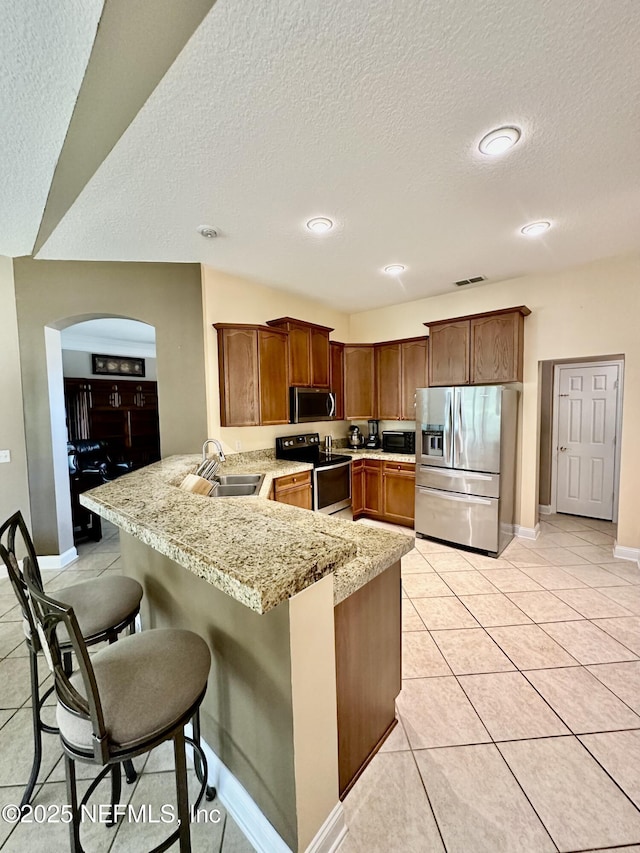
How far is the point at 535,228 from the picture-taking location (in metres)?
2.62

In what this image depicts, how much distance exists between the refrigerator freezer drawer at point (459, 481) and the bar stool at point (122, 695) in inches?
118

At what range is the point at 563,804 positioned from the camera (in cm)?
130

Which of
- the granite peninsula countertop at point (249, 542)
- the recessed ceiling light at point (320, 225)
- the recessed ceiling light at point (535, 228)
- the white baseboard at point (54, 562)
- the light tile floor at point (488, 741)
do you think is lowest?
the light tile floor at point (488, 741)

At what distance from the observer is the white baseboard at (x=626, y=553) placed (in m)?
3.23

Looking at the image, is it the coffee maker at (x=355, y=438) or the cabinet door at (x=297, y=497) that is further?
→ the coffee maker at (x=355, y=438)

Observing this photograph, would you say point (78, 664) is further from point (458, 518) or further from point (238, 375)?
point (458, 518)

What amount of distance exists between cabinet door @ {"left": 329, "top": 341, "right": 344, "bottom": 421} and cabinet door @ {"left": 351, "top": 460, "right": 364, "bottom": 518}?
2.35 ft

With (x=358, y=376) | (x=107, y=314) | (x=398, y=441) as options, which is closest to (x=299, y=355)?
(x=358, y=376)

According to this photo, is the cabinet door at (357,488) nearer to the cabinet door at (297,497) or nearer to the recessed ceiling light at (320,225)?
the cabinet door at (297,497)

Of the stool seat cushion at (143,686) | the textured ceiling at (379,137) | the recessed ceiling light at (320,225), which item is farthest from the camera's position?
the recessed ceiling light at (320,225)

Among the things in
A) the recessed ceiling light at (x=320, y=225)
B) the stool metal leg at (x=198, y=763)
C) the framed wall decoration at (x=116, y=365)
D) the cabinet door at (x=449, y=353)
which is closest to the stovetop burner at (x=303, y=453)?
the cabinet door at (x=449, y=353)

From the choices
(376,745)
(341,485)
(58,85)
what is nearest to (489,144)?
(58,85)

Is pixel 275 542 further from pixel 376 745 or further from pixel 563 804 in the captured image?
pixel 563 804

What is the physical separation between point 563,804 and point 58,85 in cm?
362
